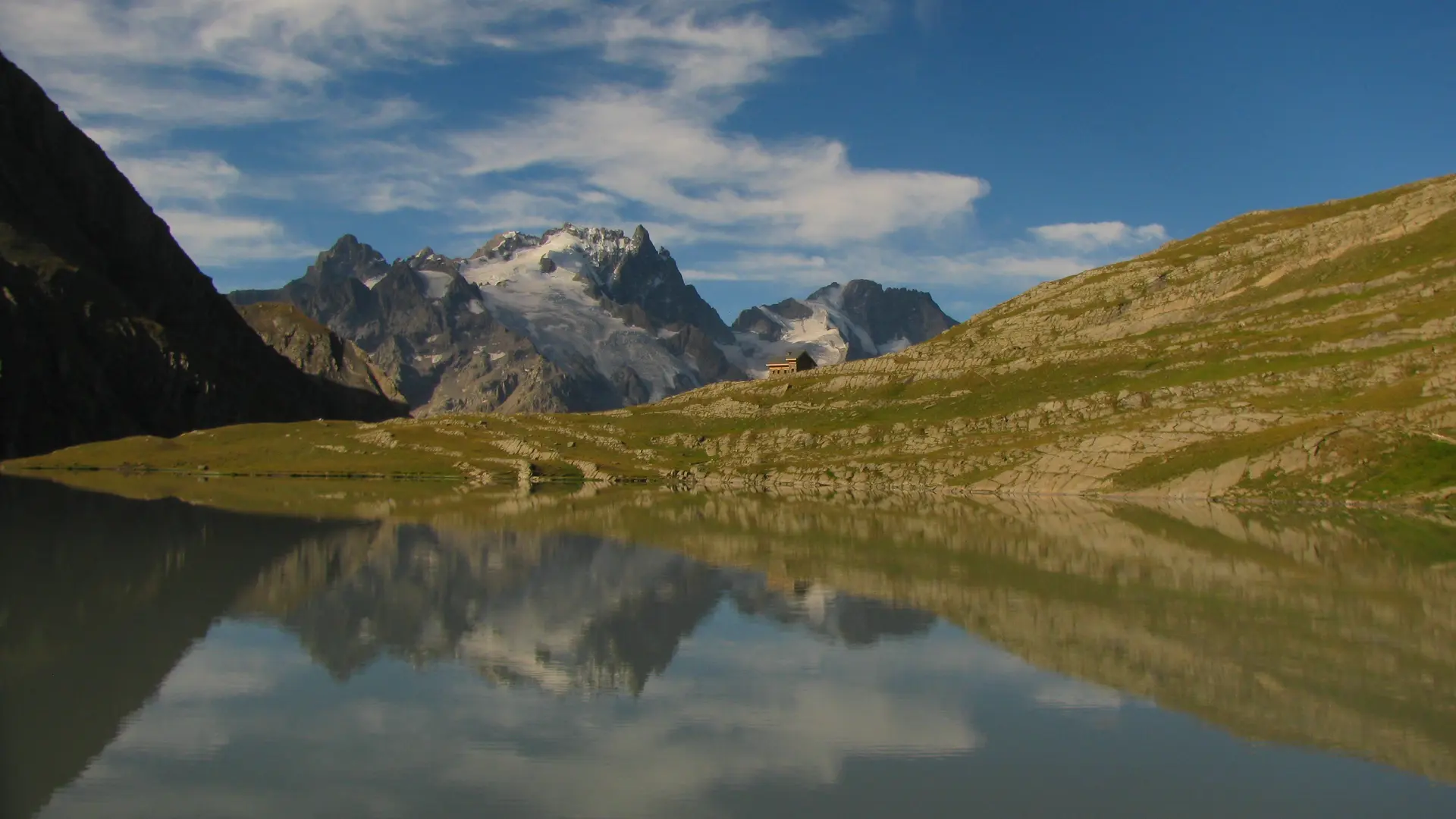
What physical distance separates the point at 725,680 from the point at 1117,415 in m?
111

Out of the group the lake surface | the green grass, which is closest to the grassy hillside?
the green grass

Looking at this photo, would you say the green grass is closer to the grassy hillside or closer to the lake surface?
the grassy hillside

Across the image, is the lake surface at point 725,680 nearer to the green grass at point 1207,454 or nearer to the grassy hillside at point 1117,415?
the green grass at point 1207,454

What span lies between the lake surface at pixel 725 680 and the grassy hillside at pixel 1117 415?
4625cm

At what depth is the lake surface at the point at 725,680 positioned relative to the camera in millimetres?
19094

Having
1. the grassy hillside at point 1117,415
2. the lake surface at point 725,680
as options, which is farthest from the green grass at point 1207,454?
the lake surface at point 725,680

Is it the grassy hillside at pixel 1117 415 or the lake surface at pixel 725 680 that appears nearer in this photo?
the lake surface at pixel 725 680

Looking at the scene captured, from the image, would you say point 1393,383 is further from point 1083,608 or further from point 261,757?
point 261,757

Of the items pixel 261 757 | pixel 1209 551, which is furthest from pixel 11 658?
pixel 1209 551

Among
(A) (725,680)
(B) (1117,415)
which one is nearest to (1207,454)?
(B) (1117,415)

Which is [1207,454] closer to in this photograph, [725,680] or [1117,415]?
[1117,415]

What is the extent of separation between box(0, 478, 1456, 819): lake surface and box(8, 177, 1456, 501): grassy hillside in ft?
152

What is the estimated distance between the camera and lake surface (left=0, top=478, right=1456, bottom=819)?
19094 millimetres

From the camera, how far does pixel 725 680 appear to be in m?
28.2
